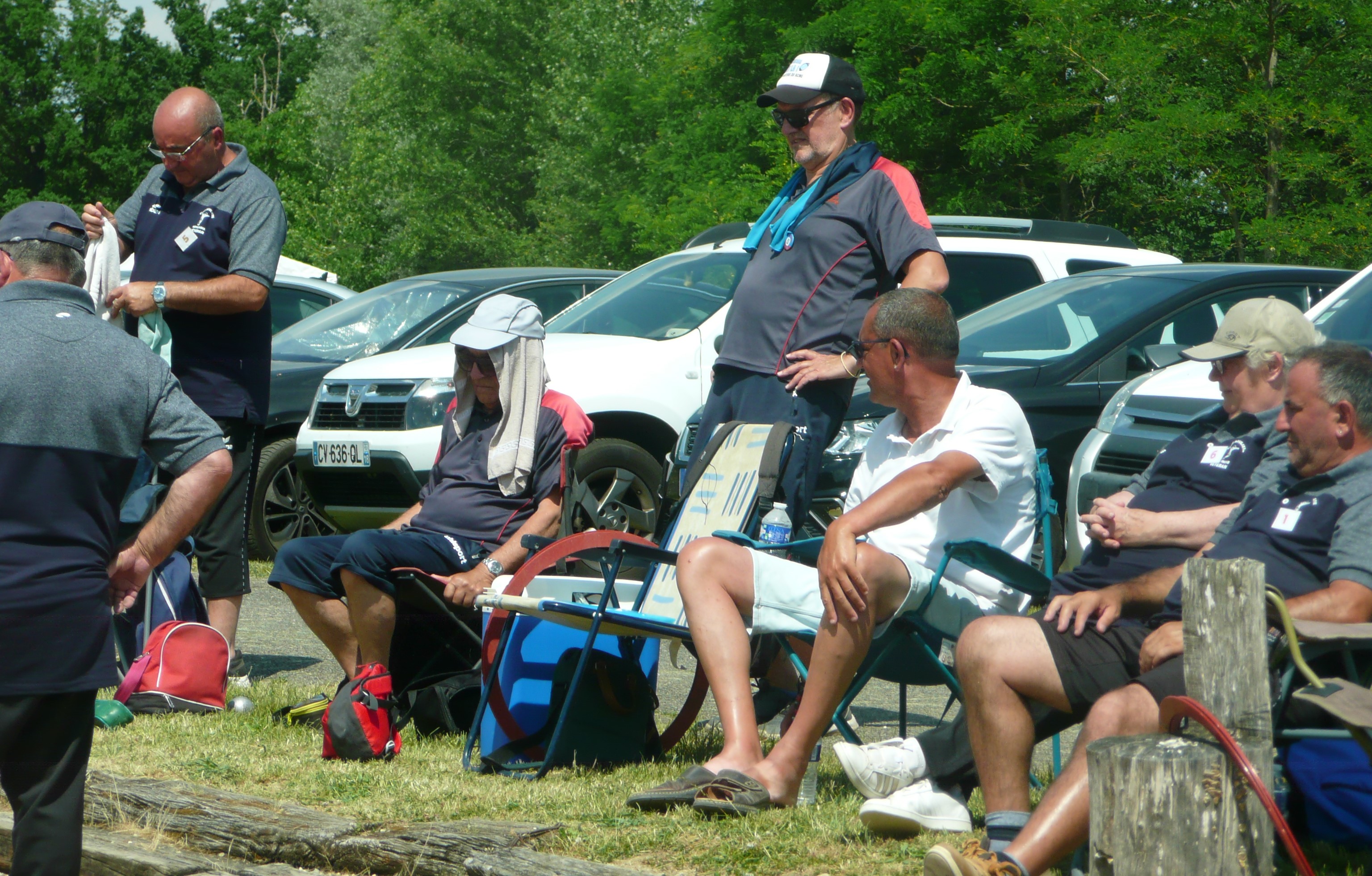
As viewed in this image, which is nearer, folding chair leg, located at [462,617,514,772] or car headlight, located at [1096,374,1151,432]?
folding chair leg, located at [462,617,514,772]

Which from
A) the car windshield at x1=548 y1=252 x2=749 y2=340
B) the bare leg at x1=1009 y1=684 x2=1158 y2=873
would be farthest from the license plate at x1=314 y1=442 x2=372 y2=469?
the bare leg at x1=1009 y1=684 x2=1158 y2=873

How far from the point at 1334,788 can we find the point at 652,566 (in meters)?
2.32

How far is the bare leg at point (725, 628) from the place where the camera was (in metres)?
3.99

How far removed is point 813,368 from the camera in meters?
4.80

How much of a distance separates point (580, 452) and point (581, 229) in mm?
29568

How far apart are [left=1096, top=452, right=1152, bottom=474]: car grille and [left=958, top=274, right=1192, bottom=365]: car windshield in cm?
96

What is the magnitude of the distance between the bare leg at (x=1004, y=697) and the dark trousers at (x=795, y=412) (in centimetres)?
130

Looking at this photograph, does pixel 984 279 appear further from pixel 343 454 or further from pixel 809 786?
pixel 809 786

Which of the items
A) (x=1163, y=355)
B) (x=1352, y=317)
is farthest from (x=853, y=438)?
(x=1352, y=317)

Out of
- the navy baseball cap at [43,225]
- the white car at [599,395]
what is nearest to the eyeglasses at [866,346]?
the navy baseball cap at [43,225]

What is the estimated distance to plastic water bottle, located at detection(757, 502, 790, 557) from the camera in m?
4.63

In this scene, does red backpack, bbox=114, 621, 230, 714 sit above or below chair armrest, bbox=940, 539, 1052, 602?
below

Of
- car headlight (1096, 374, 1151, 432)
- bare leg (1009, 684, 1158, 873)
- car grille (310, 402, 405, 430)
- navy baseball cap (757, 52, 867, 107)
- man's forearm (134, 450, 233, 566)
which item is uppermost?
navy baseball cap (757, 52, 867, 107)

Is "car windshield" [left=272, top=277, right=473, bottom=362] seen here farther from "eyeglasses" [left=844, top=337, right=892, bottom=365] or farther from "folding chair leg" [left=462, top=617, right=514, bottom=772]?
"eyeglasses" [left=844, top=337, right=892, bottom=365]
